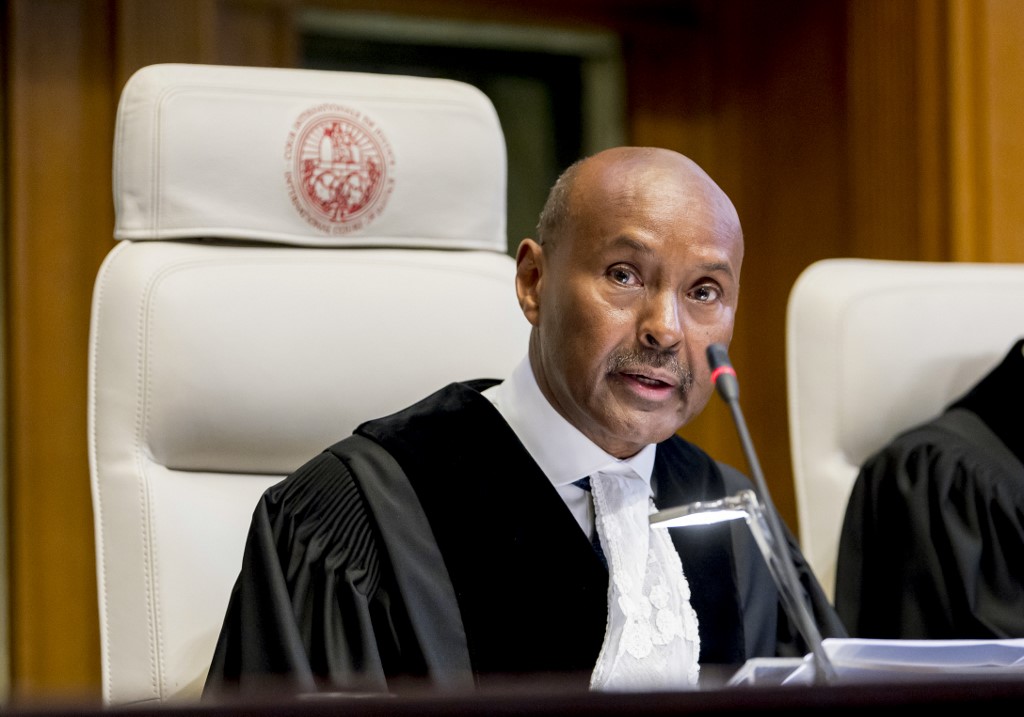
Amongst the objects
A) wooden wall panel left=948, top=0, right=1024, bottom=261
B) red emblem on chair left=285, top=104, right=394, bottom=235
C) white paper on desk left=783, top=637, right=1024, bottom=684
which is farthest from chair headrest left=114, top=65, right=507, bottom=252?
wooden wall panel left=948, top=0, right=1024, bottom=261

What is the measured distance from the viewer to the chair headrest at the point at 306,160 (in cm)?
160

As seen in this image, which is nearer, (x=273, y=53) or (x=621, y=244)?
(x=621, y=244)

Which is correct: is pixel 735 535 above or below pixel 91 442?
below

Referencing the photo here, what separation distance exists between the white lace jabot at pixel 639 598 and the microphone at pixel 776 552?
0.32m

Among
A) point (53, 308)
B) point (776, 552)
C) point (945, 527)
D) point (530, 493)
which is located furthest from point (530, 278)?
point (53, 308)

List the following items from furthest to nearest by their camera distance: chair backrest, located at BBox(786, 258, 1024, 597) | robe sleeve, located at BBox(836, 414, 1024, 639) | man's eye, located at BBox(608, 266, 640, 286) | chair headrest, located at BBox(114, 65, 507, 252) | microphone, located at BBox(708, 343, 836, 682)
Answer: chair backrest, located at BBox(786, 258, 1024, 597) → robe sleeve, located at BBox(836, 414, 1024, 639) → chair headrest, located at BBox(114, 65, 507, 252) → man's eye, located at BBox(608, 266, 640, 286) → microphone, located at BBox(708, 343, 836, 682)

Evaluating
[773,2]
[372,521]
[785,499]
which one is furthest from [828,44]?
[372,521]

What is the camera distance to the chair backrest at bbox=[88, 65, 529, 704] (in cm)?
150

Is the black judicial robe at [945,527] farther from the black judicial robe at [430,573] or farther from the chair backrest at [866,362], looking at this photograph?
the black judicial robe at [430,573]

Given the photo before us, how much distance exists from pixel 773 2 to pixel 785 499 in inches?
52.1

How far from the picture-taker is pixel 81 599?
2.62 metres

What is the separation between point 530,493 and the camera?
1.42 m

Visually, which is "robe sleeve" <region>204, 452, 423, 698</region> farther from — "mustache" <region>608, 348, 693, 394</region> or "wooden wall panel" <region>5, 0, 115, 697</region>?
"wooden wall panel" <region>5, 0, 115, 697</region>

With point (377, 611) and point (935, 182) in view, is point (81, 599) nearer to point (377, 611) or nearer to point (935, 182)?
point (377, 611)
